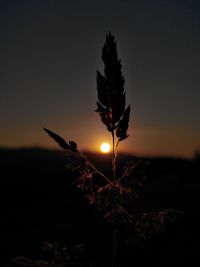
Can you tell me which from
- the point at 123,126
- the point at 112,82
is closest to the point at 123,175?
the point at 123,126

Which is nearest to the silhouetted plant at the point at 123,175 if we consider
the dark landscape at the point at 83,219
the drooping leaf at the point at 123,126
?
the drooping leaf at the point at 123,126

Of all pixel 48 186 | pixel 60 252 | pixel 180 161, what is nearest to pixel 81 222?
pixel 48 186

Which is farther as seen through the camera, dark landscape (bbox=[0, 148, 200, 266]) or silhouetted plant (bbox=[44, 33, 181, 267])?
dark landscape (bbox=[0, 148, 200, 266])

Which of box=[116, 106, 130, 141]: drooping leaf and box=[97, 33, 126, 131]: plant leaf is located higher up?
box=[97, 33, 126, 131]: plant leaf

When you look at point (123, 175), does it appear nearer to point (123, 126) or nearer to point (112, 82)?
point (123, 126)

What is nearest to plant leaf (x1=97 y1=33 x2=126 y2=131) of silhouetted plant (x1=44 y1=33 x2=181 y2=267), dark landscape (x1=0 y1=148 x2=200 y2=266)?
silhouetted plant (x1=44 y1=33 x2=181 y2=267)

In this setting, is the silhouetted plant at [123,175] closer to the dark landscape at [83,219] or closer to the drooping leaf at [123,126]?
the drooping leaf at [123,126]

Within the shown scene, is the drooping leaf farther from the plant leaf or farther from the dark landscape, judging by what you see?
the dark landscape
